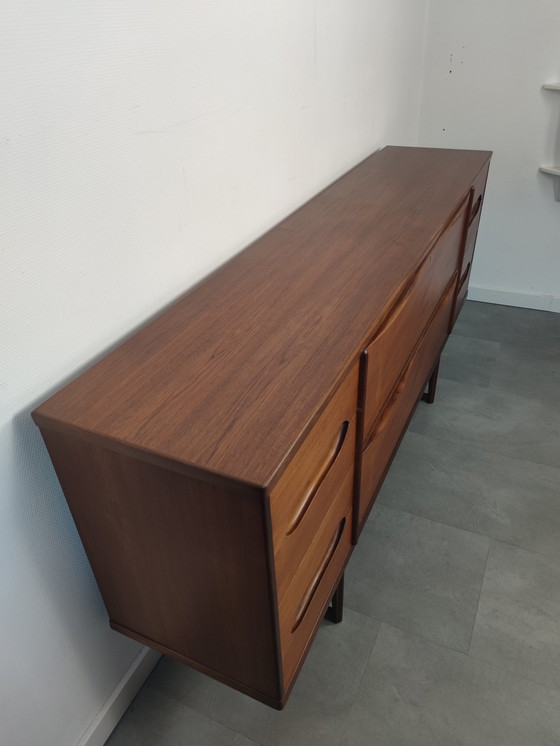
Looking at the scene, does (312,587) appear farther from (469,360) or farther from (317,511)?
(469,360)

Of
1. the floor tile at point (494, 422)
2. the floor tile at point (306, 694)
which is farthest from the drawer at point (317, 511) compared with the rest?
the floor tile at point (494, 422)

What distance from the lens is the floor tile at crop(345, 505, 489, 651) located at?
4.45ft

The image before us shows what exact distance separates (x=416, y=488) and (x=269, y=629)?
101 cm

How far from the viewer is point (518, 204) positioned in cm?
254

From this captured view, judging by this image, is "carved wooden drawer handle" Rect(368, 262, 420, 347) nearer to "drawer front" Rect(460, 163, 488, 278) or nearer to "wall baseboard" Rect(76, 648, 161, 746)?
"drawer front" Rect(460, 163, 488, 278)

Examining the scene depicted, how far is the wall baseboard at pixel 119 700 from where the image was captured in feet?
3.67

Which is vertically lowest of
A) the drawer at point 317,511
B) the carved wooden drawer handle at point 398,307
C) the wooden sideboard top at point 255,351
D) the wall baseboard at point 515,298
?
the wall baseboard at point 515,298

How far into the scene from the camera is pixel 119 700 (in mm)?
1177

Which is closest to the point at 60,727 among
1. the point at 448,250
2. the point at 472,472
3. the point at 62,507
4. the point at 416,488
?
the point at 62,507

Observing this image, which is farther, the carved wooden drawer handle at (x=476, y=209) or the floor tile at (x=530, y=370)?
the floor tile at (x=530, y=370)

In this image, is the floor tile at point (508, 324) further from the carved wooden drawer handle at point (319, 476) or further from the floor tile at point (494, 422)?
the carved wooden drawer handle at point (319, 476)

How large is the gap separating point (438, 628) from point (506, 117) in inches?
85.0

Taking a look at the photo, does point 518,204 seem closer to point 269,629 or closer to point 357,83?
point 357,83

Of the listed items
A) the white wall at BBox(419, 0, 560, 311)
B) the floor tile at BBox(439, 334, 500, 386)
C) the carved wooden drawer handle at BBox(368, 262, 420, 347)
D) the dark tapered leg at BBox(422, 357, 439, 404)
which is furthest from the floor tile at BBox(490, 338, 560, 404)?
the carved wooden drawer handle at BBox(368, 262, 420, 347)
